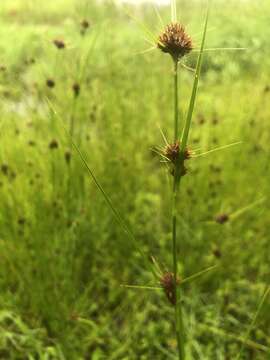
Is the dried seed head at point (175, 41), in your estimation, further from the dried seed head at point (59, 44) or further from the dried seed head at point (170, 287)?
the dried seed head at point (59, 44)

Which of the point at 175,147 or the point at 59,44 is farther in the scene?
the point at 59,44

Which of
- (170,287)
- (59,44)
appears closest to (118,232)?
(59,44)

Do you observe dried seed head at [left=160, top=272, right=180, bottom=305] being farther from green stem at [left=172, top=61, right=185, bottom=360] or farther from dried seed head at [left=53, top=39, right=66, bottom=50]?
dried seed head at [left=53, top=39, right=66, bottom=50]

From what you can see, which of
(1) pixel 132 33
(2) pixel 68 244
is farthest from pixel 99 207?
(1) pixel 132 33

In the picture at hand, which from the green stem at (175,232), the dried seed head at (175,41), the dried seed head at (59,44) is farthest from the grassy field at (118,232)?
the dried seed head at (175,41)

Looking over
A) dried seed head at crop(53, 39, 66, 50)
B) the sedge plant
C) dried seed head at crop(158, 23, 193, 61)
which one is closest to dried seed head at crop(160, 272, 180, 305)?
the sedge plant

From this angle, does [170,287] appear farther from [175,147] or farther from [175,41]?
[175,41]

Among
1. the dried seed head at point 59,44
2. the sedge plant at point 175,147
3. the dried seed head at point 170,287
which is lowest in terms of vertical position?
the dried seed head at point 170,287

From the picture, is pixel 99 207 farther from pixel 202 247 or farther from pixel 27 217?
pixel 202 247
